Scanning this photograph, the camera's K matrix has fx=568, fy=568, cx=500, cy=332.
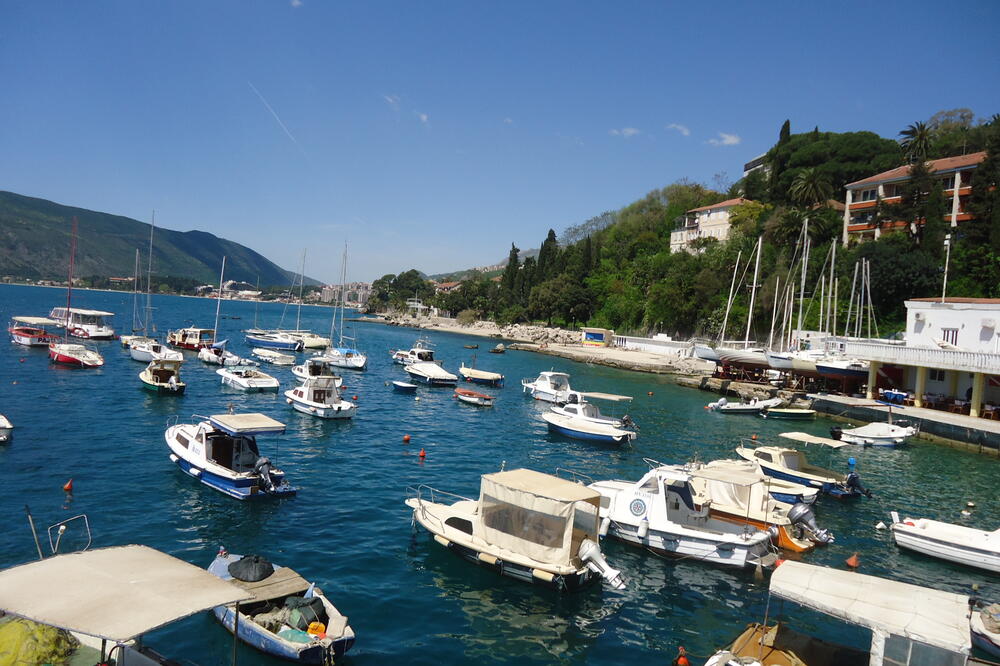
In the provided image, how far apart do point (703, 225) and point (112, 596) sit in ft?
365

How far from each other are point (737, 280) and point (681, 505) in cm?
7464

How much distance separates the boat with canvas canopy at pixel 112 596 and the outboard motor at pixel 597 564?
29.9 ft

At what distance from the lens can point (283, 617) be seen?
12016mm

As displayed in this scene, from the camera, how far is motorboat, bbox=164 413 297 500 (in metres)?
20.4

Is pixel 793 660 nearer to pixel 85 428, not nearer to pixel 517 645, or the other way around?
pixel 517 645

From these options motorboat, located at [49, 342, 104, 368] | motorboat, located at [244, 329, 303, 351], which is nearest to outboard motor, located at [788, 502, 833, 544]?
motorboat, located at [49, 342, 104, 368]

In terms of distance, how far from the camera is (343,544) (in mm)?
17766

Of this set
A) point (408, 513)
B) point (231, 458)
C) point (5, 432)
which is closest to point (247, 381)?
point (5, 432)

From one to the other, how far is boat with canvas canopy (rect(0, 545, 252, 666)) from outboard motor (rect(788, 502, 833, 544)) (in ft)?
58.5

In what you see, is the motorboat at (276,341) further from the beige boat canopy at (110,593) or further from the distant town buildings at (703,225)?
the distant town buildings at (703,225)

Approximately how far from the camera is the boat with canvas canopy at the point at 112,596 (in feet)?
27.0

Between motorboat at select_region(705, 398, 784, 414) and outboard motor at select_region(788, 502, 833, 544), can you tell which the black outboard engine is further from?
motorboat at select_region(705, 398, 784, 414)

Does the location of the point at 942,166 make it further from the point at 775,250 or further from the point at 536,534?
the point at 536,534

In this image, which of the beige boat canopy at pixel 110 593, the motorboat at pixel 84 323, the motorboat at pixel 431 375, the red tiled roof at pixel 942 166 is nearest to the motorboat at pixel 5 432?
the beige boat canopy at pixel 110 593
